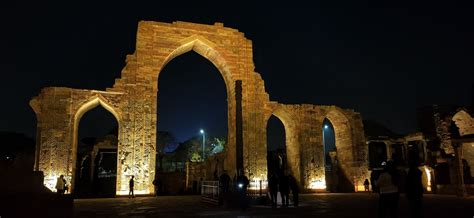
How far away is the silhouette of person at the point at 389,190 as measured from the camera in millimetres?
7746

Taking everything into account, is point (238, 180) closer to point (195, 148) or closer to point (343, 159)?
point (343, 159)

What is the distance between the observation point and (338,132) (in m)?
31.0

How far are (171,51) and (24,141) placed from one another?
36684 mm

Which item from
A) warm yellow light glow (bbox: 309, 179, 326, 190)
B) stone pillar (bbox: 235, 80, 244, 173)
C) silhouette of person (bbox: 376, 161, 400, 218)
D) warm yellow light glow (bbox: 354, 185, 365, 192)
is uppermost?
stone pillar (bbox: 235, 80, 244, 173)

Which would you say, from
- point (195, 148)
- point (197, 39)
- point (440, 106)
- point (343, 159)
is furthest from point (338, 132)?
point (195, 148)

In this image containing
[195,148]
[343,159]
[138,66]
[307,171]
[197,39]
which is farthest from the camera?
[195,148]

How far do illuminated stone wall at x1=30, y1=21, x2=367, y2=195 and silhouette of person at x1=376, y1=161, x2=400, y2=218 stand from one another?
56.1 ft

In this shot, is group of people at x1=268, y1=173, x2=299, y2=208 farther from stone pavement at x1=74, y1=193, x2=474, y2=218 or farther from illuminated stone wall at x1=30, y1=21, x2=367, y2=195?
illuminated stone wall at x1=30, y1=21, x2=367, y2=195

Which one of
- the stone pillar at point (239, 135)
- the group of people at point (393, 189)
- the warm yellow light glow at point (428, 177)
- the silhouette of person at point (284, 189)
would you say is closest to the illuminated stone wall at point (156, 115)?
the warm yellow light glow at point (428, 177)

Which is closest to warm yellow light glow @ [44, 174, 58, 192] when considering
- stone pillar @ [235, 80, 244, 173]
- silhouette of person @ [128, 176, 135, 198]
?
silhouette of person @ [128, 176, 135, 198]

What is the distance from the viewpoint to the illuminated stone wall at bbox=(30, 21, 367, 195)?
72.4 ft

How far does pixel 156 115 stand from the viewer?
2392 cm

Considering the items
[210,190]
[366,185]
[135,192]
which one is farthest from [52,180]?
[366,185]

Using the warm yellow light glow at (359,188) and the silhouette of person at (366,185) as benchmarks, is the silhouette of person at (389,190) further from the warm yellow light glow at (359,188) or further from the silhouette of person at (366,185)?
the warm yellow light glow at (359,188)
